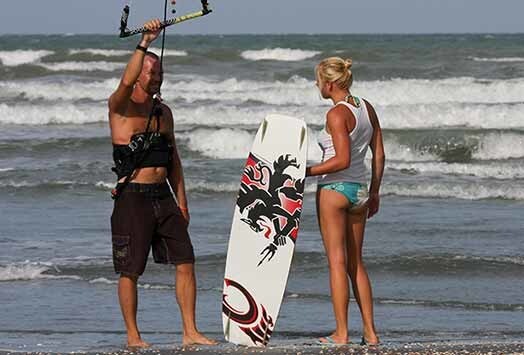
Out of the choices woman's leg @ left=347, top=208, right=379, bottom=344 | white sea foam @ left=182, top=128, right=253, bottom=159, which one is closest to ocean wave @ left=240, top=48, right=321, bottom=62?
white sea foam @ left=182, top=128, right=253, bottom=159

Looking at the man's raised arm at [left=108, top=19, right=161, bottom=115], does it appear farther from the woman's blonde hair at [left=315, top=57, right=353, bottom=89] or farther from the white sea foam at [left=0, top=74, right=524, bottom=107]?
the white sea foam at [left=0, top=74, right=524, bottom=107]

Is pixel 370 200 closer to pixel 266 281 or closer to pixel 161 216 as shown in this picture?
pixel 266 281

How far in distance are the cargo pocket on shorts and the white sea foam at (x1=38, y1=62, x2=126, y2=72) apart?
28.1 meters

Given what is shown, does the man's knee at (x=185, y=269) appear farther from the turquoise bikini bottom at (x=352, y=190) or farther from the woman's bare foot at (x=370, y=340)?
the woman's bare foot at (x=370, y=340)

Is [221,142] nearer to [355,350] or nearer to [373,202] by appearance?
[373,202]

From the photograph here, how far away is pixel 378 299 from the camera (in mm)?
8102

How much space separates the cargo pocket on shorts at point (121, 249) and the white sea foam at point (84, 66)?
28.1 m

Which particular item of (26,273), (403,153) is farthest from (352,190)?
(403,153)

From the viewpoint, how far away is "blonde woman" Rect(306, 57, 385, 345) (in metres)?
6.03

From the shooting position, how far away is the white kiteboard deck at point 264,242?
629 cm

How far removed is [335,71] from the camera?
19.9 ft

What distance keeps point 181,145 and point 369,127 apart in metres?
12.0

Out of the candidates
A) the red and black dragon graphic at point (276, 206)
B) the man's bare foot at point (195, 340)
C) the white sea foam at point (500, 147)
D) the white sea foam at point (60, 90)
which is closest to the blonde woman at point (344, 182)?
the red and black dragon graphic at point (276, 206)

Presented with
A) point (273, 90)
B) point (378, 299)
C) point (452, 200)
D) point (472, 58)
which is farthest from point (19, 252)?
point (472, 58)
